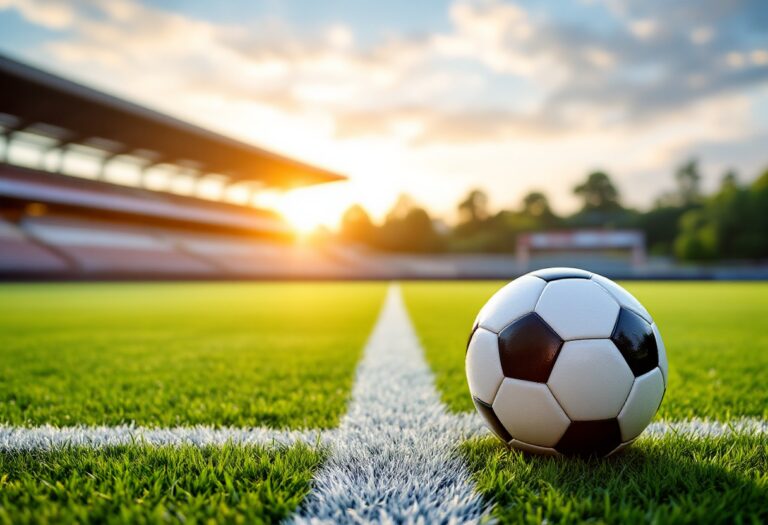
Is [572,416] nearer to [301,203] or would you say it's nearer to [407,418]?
[407,418]

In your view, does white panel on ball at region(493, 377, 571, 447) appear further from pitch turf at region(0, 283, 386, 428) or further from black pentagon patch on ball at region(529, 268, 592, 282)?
pitch turf at region(0, 283, 386, 428)

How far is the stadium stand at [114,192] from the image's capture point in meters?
20.0

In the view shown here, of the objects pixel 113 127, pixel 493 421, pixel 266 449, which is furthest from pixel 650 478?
pixel 113 127

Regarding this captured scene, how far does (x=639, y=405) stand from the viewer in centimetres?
136


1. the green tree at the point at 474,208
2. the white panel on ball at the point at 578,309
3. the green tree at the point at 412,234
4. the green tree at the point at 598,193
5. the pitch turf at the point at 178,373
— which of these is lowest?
the pitch turf at the point at 178,373

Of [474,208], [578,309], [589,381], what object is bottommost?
[589,381]

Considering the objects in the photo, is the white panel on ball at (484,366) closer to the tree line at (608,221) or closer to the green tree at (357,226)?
the tree line at (608,221)

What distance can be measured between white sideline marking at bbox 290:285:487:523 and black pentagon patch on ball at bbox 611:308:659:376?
22.5 inches

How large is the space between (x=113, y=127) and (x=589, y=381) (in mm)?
25013

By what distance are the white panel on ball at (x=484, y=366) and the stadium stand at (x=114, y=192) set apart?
70.8 feet

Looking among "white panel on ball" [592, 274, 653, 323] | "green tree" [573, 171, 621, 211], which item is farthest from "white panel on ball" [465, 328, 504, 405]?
"green tree" [573, 171, 621, 211]

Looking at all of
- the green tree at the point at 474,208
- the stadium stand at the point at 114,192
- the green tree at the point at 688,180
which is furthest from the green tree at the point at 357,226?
the green tree at the point at 688,180

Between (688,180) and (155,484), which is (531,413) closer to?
(155,484)

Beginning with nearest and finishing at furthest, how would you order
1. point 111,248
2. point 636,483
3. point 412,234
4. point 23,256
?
1. point 636,483
2. point 23,256
3. point 111,248
4. point 412,234
